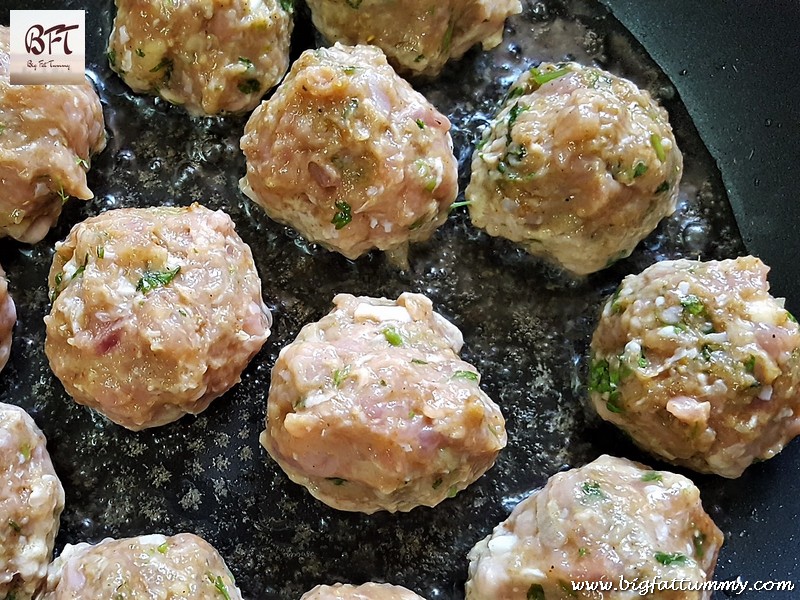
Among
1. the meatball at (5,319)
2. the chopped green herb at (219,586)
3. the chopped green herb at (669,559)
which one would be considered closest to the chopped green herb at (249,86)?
the meatball at (5,319)

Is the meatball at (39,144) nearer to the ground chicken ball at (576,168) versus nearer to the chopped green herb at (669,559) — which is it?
the ground chicken ball at (576,168)

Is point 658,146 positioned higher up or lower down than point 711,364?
higher up

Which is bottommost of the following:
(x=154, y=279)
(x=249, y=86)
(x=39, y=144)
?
(x=154, y=279)

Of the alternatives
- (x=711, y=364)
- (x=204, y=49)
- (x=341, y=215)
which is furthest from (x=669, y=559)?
(x=204, y=49)

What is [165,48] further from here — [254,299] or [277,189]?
[254,299]

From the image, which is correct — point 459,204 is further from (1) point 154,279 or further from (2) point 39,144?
(2) point 39,144

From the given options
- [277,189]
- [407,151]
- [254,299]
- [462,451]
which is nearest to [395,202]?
[407,151]
